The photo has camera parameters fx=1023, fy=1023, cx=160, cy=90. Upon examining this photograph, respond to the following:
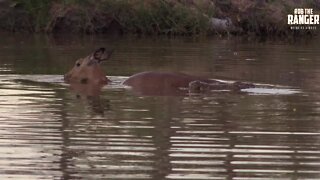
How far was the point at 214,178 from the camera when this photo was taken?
25.6 ft

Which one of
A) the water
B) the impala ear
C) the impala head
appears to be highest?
the impala ear

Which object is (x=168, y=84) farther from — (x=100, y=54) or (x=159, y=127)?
(x=159, y=127)

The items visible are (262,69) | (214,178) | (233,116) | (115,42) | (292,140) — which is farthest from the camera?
(115,42)

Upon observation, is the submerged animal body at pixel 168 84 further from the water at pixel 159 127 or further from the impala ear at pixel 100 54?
the impala ear at pixel 100 54

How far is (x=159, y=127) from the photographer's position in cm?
1043

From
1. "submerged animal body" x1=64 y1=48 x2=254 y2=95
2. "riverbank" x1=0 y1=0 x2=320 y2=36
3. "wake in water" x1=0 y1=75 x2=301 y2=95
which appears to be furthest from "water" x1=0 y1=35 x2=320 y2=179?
"riverbank" x1=0 y1=0 x2=320 y2=36

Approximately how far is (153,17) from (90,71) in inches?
655

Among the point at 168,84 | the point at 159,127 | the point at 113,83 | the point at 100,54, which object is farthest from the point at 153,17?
the point at 159,127

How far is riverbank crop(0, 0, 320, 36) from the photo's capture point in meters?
32.3

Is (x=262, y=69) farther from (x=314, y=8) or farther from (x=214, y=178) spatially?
(x=314, y=8)

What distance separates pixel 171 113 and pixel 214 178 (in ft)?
12.7

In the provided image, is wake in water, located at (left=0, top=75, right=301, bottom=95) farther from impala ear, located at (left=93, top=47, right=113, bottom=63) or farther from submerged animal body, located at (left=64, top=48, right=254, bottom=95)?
impala ear, located at (left=93, top=47, right=113, bottom=63)

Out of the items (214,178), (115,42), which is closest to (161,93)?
(214,178)

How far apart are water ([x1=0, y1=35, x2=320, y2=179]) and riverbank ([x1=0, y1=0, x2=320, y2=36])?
42.7 feet
